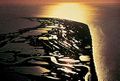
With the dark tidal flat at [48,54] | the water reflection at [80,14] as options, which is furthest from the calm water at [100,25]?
the dark tidal flat at [48,54]

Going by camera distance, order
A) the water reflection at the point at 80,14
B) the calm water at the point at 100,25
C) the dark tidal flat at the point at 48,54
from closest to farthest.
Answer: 1. the dark tidal flat at the point at 48,54
2. the calm water at the point at 100,25
3. the water reflection at the point at 80,14

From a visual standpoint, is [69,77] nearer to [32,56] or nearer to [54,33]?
[32,56]

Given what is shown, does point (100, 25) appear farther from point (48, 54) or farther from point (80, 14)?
point (48, 54)

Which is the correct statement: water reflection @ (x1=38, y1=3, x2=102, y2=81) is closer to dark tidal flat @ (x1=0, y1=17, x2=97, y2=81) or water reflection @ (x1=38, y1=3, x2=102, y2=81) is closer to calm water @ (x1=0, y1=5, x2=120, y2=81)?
calm water @ (x1=0, y1=5, x2=120, y2=81)

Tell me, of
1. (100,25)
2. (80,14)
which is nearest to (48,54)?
(100,25)

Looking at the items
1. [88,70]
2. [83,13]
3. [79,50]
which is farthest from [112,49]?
[83,13]

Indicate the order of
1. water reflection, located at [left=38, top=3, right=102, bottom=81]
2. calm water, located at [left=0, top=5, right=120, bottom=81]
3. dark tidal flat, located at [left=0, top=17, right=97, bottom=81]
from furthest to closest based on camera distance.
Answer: water reflection, located at [left=38, top=3, right=102, bottom=81] < calm water, located at [left=0, top=5, right=120, bottom=81] < dark tidal flat, located at [left=0, top=17, right=97, bottom=81]

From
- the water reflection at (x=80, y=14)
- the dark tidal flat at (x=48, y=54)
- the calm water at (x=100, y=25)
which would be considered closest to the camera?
the dark tidal flat at (x=48, y=54)

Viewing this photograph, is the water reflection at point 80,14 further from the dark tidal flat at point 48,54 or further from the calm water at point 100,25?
the dark tidal flat at point 48,54

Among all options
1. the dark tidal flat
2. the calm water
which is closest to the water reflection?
the calm water
